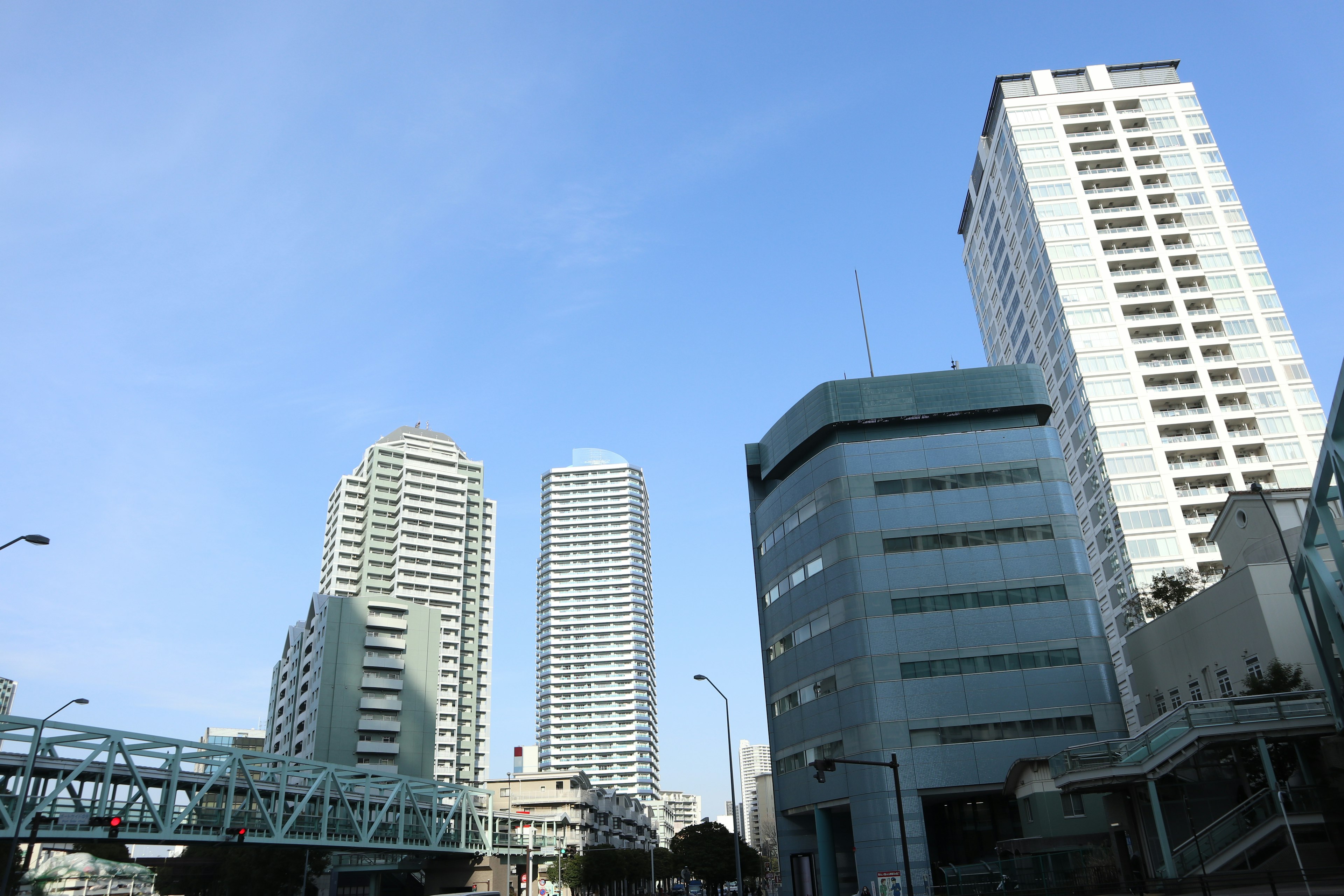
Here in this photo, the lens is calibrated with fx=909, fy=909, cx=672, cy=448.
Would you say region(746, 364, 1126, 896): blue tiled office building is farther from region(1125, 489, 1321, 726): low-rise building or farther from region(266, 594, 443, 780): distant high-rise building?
region(266, 594, 443, 780): distant high-rise building

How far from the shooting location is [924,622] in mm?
59031

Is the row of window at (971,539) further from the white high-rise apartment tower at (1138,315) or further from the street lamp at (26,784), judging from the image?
the street lamp at (26,784)

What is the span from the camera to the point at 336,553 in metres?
162

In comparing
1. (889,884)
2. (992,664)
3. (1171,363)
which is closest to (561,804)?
(992,664)

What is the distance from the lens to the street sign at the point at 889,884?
135 ft

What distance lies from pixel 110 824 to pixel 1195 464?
A: 94.4 metres

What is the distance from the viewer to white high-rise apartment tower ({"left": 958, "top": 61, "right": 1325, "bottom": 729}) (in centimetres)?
9088

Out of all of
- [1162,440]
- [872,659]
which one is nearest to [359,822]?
[872,659]

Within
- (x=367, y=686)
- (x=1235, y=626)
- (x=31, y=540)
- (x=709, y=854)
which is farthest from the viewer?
(x=367, y=686)

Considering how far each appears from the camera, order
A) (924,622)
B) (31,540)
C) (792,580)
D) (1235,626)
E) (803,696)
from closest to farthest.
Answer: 1. (31,540)
2. (1235,626)
3. (924,622)
4. (803,696)
5. (792,580)

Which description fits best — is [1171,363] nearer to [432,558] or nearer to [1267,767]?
[1267,767]

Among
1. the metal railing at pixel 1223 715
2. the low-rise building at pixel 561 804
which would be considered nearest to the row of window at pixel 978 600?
the metal railing at pixel 1223 715

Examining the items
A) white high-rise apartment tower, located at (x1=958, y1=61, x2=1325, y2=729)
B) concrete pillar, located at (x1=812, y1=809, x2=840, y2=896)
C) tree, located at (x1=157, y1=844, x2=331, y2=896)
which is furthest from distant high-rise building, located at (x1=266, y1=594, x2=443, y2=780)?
white high-rise apartment tower, located at (x1=958, y1=61, x2=1325, y2=729)

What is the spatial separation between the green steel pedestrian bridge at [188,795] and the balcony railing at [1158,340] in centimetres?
8395
